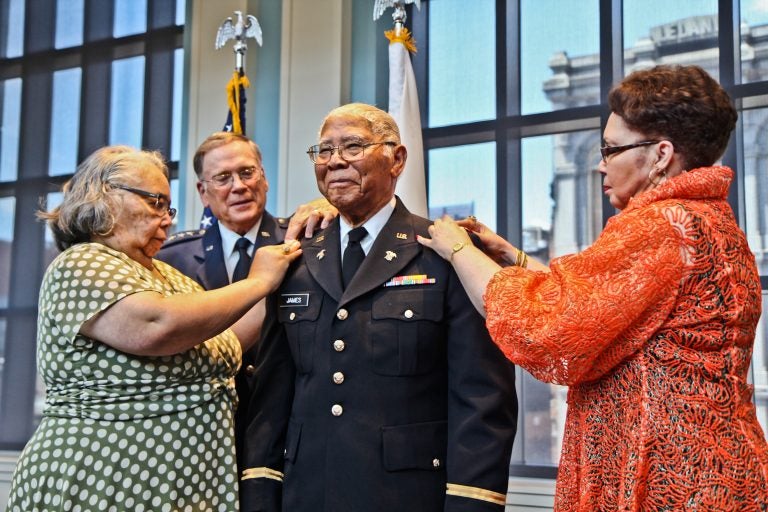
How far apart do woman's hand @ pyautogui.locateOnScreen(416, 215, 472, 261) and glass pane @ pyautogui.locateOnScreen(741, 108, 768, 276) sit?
6.19 feet

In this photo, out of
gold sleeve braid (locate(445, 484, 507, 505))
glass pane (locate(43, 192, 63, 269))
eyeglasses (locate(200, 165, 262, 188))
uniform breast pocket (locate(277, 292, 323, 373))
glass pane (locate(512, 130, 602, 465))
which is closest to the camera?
gold sleeve braid (locate(445, 484, 507, 505))

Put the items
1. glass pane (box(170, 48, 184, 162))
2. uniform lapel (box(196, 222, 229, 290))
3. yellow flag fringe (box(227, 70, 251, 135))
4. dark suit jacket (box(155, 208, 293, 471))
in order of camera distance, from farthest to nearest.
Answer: glass pane (box(170, 48, 184, 162)), yellow flag fringe (box(227, 70, 251, 135)), uniform lapel (box(196, 222, 229, 290)), dark suit jacket (box(155, 208, 293, 471))

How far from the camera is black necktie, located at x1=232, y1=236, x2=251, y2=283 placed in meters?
2.92

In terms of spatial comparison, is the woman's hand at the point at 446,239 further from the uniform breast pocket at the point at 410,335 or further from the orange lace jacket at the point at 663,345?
the orange lace jacket at the point at 663,345

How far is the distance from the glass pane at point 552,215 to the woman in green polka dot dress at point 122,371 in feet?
6.59

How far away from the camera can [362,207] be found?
231 centimetres

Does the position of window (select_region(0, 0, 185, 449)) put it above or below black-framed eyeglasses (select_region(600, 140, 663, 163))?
above

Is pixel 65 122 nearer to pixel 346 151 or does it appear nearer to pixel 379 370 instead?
pixel 346 151

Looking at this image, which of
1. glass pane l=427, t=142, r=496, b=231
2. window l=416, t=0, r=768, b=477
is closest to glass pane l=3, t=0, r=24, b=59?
window l=416, t=0, r=768, b=477

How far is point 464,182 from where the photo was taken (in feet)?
14.2

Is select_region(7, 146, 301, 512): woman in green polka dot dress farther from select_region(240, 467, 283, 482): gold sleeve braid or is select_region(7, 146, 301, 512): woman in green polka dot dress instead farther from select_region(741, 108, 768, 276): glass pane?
select_region(741, 108, 768, 276): glass pane

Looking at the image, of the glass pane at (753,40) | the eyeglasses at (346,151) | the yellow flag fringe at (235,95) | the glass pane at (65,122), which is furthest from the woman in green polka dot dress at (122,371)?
the glass pane at (65,122)

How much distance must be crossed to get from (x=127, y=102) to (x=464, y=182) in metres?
2.34

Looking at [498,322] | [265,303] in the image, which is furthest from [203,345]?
[498,322]
